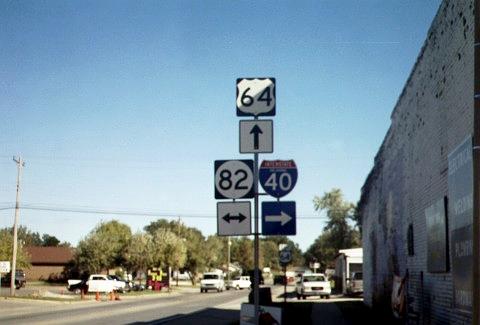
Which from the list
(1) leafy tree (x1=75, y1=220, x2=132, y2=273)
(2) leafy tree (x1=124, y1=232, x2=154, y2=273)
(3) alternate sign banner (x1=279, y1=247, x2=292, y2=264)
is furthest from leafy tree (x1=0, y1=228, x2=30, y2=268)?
(3) alternate sign banner (x1=279, y1=247, x2=292, y2=264)

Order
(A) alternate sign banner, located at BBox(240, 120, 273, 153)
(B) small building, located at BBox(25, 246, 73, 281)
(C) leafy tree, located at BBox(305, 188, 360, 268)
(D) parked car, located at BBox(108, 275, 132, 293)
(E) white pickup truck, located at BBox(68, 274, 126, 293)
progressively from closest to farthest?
(A) alternate sign banner, located at BBox(240, 120, 273, 153), (E) white pickup truck, located at BBox(68, 274, 126, 293), (D) parked car, located at BBox(108, 275, 132, 293), (B) small building, located at BBox(25, 246, 73, 281), (C) leafy tree, located at BBox(305, 188, 360, 268)

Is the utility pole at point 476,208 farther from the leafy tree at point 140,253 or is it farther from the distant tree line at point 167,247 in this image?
the leafy tree at point 140,253

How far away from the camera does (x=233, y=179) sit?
29.2ft

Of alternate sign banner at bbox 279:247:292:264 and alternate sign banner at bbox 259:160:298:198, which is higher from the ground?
alternate sign banner at bbox 259:160:298:198

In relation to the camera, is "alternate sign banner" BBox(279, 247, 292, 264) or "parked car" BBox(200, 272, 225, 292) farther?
"parked car" BBox(200, 272, 225, 292)

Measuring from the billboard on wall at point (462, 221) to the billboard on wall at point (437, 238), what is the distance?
1.30m

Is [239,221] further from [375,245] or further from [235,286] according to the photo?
[235,286]

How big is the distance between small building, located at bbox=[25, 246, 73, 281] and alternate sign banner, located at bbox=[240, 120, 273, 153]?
76.0m

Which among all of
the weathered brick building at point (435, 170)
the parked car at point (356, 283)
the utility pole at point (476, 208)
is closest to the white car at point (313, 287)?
the parked car at point (356, 283)

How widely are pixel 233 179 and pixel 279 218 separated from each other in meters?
0.93

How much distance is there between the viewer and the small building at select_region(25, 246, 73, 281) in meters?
81.2

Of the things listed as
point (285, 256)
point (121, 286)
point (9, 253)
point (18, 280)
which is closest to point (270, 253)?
point (9, 253)

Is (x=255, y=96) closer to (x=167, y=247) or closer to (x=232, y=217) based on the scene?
(x=232, y=217)

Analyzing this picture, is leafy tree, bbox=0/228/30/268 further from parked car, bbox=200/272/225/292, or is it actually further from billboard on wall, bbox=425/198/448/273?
billboard on wall, bbox=425/198/448/273
